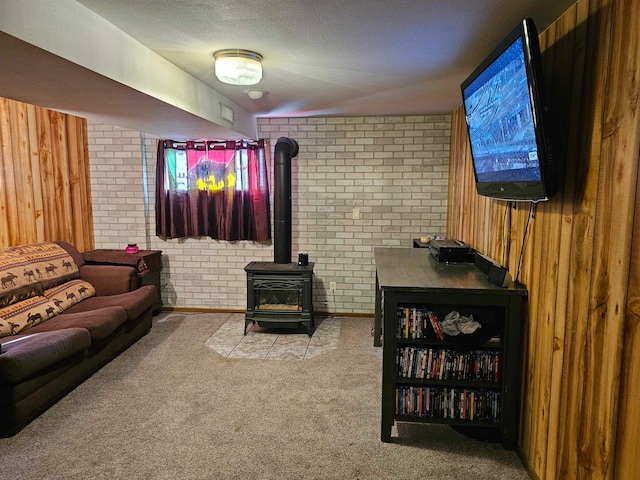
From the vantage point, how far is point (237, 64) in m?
2.44

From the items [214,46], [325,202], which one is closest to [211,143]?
[325,202]

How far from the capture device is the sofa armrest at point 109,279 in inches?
159

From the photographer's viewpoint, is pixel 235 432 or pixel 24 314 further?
pixel 24 314

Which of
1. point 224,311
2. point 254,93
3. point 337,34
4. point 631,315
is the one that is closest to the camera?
point 631,315

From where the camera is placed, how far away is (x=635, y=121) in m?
1.36

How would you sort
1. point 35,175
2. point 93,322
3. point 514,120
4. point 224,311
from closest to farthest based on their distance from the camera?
point 514,120, point 93,322, point 35,175, point 224,311

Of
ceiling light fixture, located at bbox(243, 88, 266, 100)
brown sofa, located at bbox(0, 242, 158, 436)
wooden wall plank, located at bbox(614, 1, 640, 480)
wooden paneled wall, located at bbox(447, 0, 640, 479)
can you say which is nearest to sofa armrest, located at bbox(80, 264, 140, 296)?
brown sofa, located at bbox(0, 242, 158, 436)

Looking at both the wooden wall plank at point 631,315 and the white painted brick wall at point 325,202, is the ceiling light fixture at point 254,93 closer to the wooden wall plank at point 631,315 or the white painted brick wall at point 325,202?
the white painted brick wall at point 325,202

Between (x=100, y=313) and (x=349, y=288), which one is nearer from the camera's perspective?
(x=100, y=313)

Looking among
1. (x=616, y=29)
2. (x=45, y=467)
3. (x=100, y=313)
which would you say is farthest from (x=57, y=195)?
(x=616, y=29)

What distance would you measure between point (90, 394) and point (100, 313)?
25.4 inches

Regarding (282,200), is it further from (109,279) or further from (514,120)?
(514,120)

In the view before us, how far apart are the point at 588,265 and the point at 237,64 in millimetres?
2025

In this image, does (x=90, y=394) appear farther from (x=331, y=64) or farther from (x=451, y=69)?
(x=451, y=69)
